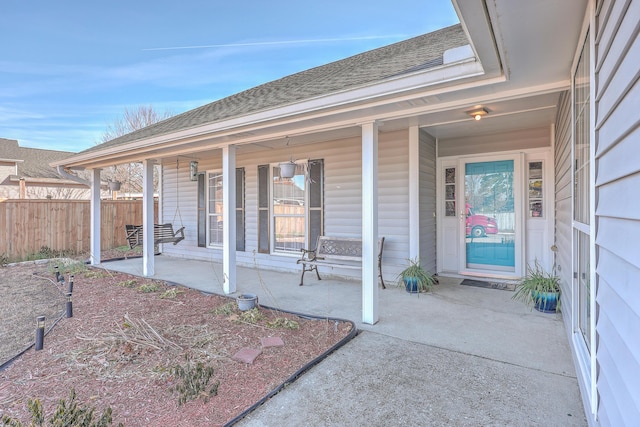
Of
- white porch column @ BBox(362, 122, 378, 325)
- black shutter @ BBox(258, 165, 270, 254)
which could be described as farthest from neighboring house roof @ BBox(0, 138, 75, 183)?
white porch column @ BBox(362, 122, 378, 325)

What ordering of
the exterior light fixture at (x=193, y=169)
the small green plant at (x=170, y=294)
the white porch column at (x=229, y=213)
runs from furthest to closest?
the exterior light fixture at (x=193, y=169), the white porch column at (x=229, y=213), the small green plant at (x=170, y=294)

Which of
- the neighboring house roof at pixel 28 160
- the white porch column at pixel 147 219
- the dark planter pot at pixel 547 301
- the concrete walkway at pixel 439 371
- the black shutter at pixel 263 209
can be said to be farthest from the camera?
the neighboring house roof at pixel 28 160

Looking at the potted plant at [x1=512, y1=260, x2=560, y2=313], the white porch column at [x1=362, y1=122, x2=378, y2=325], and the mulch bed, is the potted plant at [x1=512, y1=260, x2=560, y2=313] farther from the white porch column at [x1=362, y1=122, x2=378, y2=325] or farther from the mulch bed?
the mulch bed

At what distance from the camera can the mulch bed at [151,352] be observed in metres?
2.13

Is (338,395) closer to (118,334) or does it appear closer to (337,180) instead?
(118,334)

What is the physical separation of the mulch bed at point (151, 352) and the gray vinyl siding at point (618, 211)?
1.85 m

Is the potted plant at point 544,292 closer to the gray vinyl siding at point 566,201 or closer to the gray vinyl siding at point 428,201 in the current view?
the gray vinyl siding at point 566,201

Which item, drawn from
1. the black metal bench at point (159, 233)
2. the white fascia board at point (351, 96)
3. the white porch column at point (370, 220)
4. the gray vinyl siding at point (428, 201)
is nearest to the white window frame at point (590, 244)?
the white fascia board at point (351, 96)

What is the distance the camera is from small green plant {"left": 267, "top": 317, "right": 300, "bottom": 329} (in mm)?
3338

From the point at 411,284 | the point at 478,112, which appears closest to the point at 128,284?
the point at 411,284

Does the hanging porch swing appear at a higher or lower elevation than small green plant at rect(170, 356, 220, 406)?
higher

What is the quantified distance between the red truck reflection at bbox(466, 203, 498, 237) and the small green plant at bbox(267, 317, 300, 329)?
3.44 metres

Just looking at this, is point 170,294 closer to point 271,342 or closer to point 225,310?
point 225,310

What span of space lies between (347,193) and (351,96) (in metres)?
2.56
